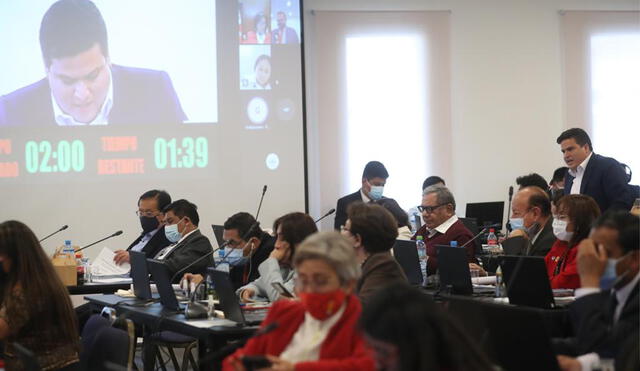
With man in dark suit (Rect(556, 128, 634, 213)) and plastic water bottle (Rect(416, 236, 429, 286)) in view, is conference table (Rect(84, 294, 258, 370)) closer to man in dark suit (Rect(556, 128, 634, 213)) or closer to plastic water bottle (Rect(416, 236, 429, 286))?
plastic water bottle (Rect(416, 236, 429, 286))

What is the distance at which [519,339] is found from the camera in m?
2.73

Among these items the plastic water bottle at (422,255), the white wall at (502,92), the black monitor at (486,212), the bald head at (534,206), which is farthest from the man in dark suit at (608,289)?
the white wall at (502,92)

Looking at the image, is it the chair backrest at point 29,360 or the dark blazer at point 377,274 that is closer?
the chair backrest at point 29,360

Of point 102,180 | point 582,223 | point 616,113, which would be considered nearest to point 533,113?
point 616,113

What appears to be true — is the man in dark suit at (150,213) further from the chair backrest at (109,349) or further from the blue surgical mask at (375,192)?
the chair backrest at (109,349)

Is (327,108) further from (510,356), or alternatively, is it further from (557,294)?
(510,356)

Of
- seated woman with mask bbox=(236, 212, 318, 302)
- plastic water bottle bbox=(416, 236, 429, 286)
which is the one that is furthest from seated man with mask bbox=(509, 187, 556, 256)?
seated woman with mask bbox=(236, 212, 318, 302)

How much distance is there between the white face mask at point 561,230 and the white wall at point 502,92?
455cm

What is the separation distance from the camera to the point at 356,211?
3941 millimetres

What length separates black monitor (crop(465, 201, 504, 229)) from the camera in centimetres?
870

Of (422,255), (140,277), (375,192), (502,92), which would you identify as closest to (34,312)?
(140,277)

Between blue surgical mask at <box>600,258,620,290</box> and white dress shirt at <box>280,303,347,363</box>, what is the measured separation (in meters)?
0.95

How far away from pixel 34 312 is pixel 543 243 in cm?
284

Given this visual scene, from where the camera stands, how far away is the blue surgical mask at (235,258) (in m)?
5.74
